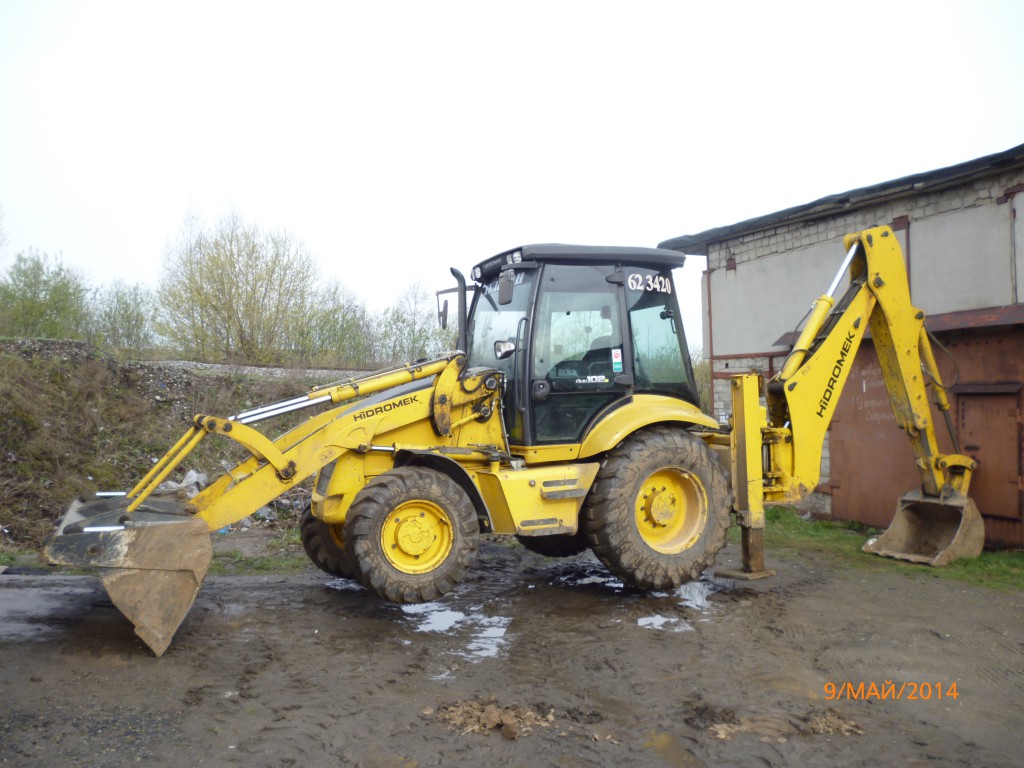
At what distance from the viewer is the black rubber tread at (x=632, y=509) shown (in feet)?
19.5

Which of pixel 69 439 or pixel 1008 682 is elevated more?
pixel 69 439

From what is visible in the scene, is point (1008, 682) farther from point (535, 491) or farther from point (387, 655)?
point (387, 655)

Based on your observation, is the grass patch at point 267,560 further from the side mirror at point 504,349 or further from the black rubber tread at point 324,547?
the side mirror at point 504,349

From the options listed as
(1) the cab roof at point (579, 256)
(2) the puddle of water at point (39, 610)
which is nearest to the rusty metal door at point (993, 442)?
(1) the cab roof at point (579, 256)

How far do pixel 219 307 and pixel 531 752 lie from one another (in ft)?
55.0

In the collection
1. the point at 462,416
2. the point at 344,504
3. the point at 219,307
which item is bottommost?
the point at 344,504

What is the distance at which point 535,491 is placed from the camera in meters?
5.85

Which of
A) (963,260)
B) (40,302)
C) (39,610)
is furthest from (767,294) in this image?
(40,302)

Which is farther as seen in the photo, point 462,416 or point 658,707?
point 462,416

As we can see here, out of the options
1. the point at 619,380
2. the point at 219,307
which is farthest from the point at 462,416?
the point at 219,307

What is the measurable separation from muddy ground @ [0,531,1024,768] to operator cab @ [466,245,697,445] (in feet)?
4.74

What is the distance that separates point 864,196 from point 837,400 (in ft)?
10.1

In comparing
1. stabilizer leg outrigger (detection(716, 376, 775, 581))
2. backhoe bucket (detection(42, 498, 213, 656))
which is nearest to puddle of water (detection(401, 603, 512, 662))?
backhoe bucket (detection(42, 498, 213, 656))

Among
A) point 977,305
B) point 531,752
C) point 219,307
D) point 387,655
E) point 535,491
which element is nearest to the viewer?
point 531,752
